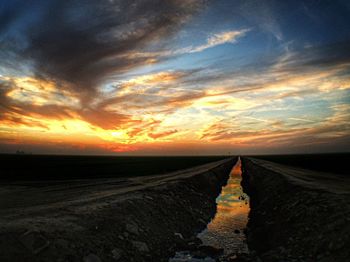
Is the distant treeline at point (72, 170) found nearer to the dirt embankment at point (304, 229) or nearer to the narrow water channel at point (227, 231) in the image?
the narrow water channel at point (227, 231)

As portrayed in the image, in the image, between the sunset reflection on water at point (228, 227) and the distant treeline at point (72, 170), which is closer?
the sunset reflection on water at point (228, 227)

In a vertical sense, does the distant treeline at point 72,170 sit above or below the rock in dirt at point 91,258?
above

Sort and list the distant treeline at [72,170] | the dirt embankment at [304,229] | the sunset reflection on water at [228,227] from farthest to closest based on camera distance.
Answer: the distant treeline at [72,170], the sunset reflection on water at [228,227], the dirt embankment at [304,229]

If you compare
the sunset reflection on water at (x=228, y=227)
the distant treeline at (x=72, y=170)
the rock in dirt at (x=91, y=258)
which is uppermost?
the distant treeline at (x=72, y=170)

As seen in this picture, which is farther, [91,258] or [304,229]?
[304,229]

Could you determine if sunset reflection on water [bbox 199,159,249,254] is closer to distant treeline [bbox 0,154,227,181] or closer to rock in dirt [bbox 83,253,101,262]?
rock in dirt [bbox 83,253,101,262]

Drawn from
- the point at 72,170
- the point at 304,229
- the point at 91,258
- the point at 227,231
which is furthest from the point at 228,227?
the point at 72,170

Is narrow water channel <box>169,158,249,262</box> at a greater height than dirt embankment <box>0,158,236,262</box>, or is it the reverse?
dirt embankment <box>0,158,236,262</box>

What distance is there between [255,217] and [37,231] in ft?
47.2

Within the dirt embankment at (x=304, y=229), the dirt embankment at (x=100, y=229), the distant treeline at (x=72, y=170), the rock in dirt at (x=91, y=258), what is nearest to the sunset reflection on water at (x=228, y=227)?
the dirt embankment at (x=304, y=229)

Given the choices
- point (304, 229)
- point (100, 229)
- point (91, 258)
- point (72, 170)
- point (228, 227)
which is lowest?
point (228, 227)

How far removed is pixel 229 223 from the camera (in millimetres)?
18297

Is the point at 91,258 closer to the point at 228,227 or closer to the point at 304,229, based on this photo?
the point at 304,229

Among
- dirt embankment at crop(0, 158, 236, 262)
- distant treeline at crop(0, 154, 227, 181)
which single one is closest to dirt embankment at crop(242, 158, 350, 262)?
dirt embankment at crop(0, 158, 236, 262)
